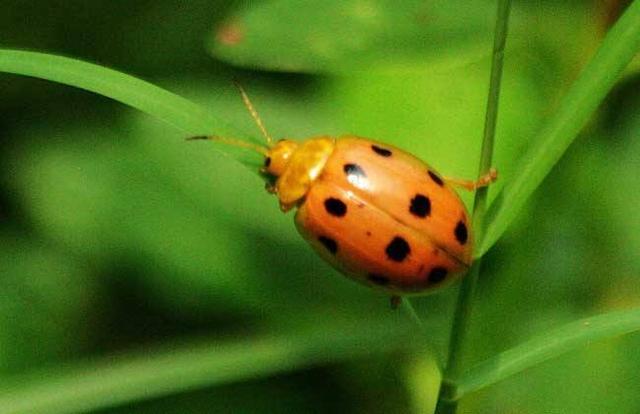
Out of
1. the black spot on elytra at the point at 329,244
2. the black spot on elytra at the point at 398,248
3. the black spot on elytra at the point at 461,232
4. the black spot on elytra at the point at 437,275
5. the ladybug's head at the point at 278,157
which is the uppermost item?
the ladybug's head at the point at 278,157

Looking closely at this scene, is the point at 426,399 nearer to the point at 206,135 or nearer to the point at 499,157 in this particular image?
the point at 499,157

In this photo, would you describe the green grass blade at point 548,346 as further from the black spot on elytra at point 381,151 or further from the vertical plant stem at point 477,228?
the black spot on elytra at point 381,151

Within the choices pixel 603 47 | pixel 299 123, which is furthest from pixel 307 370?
pixel 603 47

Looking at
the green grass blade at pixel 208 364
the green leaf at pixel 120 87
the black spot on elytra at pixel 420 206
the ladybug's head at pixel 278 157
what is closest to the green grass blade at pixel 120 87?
the green leaf at pixel 120 87

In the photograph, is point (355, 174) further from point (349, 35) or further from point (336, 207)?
point (349, 35)

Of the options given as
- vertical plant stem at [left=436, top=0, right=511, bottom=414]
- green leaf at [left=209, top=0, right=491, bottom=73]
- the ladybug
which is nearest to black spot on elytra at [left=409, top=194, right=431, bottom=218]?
the ladybug

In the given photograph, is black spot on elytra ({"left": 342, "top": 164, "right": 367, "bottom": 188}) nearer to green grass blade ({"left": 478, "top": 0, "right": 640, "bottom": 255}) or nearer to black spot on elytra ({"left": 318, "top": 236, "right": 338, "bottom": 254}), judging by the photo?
black spot on elytra ({"left": 318, "top": 236, "right": 338, "bottom": 254})

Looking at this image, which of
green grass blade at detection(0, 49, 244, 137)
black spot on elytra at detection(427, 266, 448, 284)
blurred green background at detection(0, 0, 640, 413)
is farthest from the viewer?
blurred green background at detection(0, 0, 640, 413)

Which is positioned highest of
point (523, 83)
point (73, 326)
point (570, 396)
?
point (73, 326)
